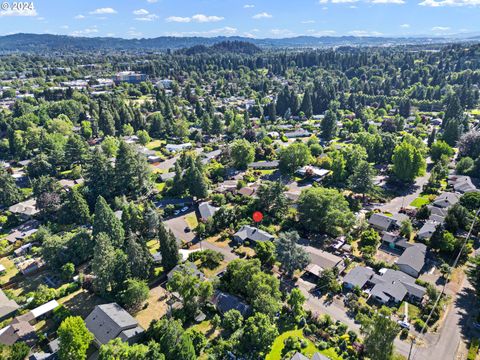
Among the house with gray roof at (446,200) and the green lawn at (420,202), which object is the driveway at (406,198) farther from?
the house with gray roof at (446,200)

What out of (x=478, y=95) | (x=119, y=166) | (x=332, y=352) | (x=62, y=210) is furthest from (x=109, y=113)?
(x=478, y=95)

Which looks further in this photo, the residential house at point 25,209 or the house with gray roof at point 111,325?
the residential house at point 25,209

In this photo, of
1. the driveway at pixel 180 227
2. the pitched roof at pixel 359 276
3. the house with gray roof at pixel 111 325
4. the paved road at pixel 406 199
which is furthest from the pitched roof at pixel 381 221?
the house with gray roof at pixel 111 325

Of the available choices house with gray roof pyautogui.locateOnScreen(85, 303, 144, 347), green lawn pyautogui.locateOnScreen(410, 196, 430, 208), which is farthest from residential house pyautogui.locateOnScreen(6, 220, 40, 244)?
green lawn pyautogui.locateOnScreen(410, 196, 430, 208)

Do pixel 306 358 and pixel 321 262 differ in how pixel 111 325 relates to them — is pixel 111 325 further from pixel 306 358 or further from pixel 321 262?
pixel 321 262

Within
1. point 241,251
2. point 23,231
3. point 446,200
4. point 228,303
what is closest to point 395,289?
point 228,303

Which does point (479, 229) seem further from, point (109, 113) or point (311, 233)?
point (109, 113)

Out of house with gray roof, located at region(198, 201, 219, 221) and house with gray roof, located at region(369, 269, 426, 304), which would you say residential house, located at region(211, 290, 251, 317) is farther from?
house with gray roof, located at region(198, 201, 219, 221)
